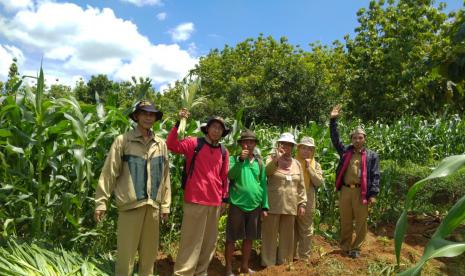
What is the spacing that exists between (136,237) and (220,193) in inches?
38.3

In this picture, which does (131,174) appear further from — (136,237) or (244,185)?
(244,185)

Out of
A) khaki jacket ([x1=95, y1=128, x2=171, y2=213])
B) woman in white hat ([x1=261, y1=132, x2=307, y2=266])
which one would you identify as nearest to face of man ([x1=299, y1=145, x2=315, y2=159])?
woman in white hat ([x1=261, y1=132, x2=307, y2=266])

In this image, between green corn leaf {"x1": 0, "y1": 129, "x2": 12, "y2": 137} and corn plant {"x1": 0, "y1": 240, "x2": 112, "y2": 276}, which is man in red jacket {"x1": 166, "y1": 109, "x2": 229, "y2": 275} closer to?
corn plant {"x1": 0, "y1": 240, "x2": 112, "y2": 276}

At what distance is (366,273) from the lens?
4559 mm

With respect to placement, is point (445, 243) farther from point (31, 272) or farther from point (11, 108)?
point (11, 108)

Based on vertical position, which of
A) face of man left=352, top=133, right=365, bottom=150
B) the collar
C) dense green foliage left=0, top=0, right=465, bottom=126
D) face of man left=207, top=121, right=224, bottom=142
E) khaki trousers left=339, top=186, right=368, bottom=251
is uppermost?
dense green foliage left=0, top=0, right=465, bottom=126

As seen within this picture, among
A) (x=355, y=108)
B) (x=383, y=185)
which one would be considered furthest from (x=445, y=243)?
(x=355, y=108)

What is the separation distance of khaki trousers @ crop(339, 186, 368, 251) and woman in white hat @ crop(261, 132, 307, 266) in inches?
25.5

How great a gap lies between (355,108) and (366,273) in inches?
600

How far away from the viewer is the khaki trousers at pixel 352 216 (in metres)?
5.22

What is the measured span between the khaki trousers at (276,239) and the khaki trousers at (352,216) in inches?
32.8

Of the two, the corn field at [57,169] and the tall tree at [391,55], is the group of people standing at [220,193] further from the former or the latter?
the tall tree at [391,55]

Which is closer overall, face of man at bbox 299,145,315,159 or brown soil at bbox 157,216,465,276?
brown soil at bbox 157,216,465,276

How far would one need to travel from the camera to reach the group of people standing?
372 centimetres
